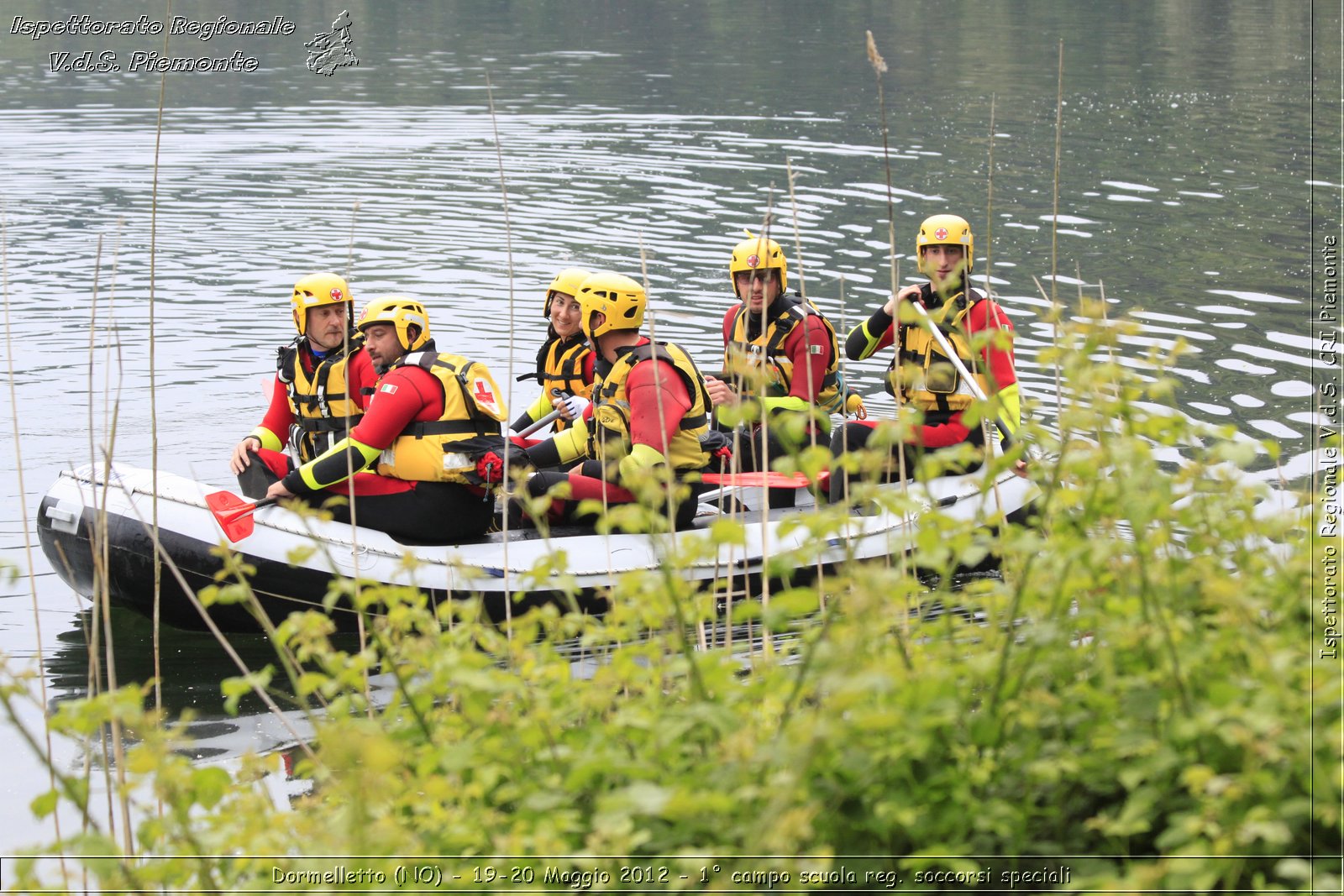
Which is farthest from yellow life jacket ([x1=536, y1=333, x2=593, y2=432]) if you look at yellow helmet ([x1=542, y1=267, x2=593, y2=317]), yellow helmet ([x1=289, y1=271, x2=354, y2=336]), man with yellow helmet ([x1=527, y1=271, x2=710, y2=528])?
yellow helmet ([x1=289, y1=271, x2=354, y2=336])

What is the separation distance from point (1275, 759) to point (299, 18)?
35.8 meters

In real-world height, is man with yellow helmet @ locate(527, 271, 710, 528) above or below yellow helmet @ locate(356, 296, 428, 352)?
below

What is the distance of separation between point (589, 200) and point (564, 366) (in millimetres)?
9501

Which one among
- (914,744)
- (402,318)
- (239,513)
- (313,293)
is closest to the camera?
(914,744)

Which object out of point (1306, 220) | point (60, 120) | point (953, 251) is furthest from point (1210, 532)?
point (60, 120)

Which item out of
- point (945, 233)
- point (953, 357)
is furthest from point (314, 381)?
point (953, 357)

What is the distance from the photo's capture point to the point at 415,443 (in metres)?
6.99

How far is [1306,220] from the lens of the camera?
1517 centimetres

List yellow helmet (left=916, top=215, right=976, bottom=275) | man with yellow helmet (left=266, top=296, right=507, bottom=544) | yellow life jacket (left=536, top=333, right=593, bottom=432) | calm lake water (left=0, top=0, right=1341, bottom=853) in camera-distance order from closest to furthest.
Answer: man with yellow helmet (left=266, top=296, right=507, bottom=544) → yellow helmet (left=916, top=215, right=976, bottom=275) → yellow life jacket (left=536, top=333, right=593, bottom=432) → calm lake water (left=0, top=0, right=1341, bottom=853)

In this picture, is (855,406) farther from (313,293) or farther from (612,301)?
(313,293)

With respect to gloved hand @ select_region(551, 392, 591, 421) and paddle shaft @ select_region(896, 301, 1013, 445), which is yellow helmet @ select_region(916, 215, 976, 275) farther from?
gloved hand @ select_region(551, 392, 591, 421)

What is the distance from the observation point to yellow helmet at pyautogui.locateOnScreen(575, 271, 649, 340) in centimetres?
695

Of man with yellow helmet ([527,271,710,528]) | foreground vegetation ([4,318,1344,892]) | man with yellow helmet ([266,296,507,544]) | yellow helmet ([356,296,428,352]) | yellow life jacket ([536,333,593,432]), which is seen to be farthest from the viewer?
yellow life jacket ([536,333,593,432])

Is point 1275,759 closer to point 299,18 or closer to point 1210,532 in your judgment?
point 1210,532
